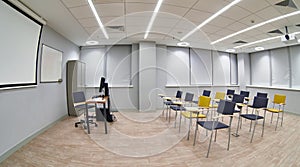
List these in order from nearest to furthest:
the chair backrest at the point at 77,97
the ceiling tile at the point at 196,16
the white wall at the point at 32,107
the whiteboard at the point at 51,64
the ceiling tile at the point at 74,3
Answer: the white wall at the point at 32,107
the ceiling tile at the point at 74,3
the ceiling tile at the point at 196,16
the whiteboard at the point at 51,64
the chair backrest at the point at 77,97

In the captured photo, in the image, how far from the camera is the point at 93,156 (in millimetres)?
2363

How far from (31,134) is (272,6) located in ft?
18.2

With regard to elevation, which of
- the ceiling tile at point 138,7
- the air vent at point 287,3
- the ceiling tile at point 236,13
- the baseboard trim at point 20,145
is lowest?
the baseboard trim at point 20,145

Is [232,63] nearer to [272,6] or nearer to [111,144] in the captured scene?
[272,6]

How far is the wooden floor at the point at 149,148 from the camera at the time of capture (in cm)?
222

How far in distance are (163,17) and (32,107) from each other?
351 centimetres

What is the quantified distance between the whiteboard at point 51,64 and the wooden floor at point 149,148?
52.5 inches

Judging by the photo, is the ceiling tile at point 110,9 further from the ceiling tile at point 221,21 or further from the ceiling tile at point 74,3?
the ceiling tile at point 221,21

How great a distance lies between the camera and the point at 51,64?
3.92 meters

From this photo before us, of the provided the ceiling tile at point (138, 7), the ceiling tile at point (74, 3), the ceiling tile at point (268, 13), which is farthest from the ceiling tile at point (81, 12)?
the ceiling tile at point (268, 13)

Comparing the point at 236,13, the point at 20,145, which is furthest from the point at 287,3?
the point at 20,145

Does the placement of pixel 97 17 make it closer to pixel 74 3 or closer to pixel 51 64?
pixel 74 3

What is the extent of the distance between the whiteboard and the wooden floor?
1.33 metres

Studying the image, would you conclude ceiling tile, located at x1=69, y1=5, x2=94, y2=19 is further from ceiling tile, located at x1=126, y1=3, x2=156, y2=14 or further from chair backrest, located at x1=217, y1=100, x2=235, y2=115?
chair backrest, located at x1=217, y1=100, x2=235, y2=115
